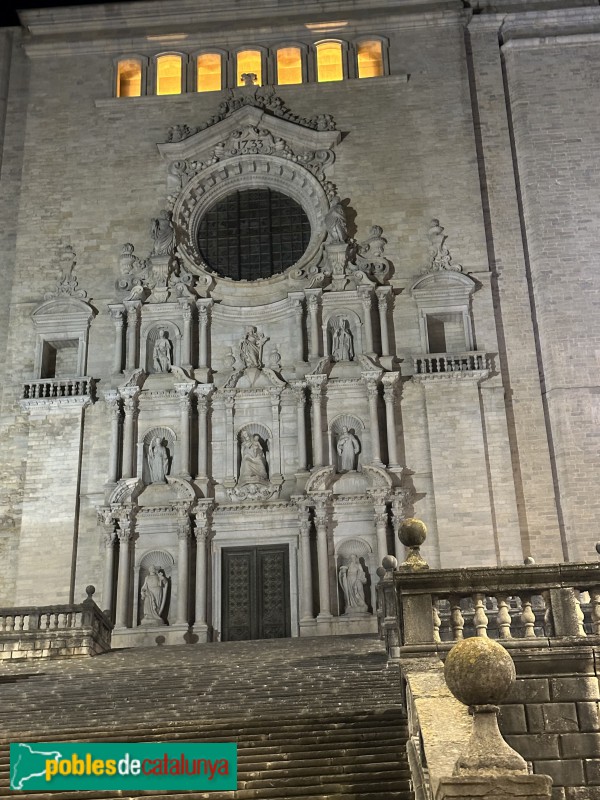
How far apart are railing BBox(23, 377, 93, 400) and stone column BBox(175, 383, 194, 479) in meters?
1.88

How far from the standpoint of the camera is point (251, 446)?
19969mm

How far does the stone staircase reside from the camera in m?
8.18

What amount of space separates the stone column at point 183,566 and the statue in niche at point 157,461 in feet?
3.58

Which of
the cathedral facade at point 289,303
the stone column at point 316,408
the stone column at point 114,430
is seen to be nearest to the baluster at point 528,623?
the cathedral facade at point 289,303

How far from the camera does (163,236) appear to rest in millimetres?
21438

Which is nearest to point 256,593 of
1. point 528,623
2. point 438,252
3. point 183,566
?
point 183,566

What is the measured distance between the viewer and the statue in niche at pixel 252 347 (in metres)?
20.6

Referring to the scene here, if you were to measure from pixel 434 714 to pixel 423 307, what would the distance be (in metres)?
14.0

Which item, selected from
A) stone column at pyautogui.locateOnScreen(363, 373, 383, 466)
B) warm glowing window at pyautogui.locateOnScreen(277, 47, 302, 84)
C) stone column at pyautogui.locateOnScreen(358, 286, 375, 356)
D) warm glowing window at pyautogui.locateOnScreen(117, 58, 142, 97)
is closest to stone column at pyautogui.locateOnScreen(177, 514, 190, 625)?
stone column at pyautogui.locateOnScreen(363, 373, 383, 466)

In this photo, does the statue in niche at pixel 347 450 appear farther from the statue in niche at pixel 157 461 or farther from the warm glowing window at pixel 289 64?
the warm glowing window at pixel 289 64

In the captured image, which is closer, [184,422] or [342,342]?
Result: [184,422]

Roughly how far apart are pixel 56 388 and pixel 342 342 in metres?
5.97

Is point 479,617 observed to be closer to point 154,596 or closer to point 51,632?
point 51,632

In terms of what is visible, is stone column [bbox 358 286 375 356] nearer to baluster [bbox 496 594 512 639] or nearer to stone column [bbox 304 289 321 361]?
stone column [bbox 304 289 321 361]
